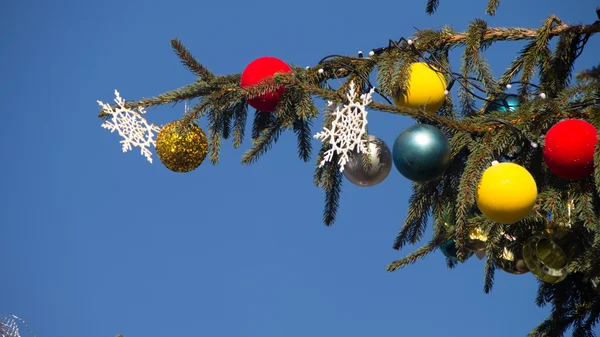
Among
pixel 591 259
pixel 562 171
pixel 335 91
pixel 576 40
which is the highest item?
pixel 576 40

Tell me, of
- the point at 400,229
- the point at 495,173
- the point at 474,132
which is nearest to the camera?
the point at 495,173

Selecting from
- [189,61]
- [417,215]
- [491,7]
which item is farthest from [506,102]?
[189,61]

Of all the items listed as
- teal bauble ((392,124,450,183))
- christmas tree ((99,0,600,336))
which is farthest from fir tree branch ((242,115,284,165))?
teal bauble ((392,124,450,183))

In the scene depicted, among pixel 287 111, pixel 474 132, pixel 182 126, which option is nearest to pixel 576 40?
pixel 474 132

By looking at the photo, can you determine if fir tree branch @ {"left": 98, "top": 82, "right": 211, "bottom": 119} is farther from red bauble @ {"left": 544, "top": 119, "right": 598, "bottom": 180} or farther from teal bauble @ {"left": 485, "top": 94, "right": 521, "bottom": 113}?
red bauble @ {"left": 544, "top": 119, "right": 598, "bottom": 180}

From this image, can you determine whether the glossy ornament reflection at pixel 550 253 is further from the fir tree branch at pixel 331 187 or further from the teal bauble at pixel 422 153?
the fir tree branch at pixel 331 187

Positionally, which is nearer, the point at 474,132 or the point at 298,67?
the point at 474,132

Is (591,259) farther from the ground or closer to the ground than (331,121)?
closer to the ground

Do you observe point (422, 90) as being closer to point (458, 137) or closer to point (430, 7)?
point (458, 137)

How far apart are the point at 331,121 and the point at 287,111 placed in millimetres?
171

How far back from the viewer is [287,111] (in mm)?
2938

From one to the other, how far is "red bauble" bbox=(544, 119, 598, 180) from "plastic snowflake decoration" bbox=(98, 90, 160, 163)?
1.19 m

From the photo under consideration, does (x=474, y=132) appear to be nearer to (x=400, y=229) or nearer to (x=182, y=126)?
(x=400, y=229)

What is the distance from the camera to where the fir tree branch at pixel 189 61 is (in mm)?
2967
